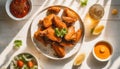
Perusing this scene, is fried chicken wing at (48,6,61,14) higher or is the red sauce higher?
the red sauce

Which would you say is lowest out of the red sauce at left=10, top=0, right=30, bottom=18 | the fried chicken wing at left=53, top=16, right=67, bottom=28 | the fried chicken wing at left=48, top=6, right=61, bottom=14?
the fried chicken wing at left=53, top=16, right=67, bottom=28

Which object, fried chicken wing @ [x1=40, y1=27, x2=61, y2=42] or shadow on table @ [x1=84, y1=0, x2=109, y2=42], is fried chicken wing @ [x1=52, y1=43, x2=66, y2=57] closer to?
fried chicken wing @ [x1=40, y1=27, x2=61, y2=42]

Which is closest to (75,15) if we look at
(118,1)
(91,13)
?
(91,13)

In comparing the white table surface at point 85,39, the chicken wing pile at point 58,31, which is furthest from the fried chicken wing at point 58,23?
the white table surface at point 85,39

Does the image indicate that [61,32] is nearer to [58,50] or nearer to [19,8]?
[58,50]

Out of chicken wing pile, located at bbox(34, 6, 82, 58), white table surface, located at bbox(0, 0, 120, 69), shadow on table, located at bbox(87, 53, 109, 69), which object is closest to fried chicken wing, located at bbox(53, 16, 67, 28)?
chicken wing pile, located at bbox(34, 6, 82, 58)

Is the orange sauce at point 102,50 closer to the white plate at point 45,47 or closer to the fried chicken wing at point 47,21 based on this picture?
the white plate at point 45,47

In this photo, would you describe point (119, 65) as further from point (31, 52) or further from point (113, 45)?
point (31, 52)
